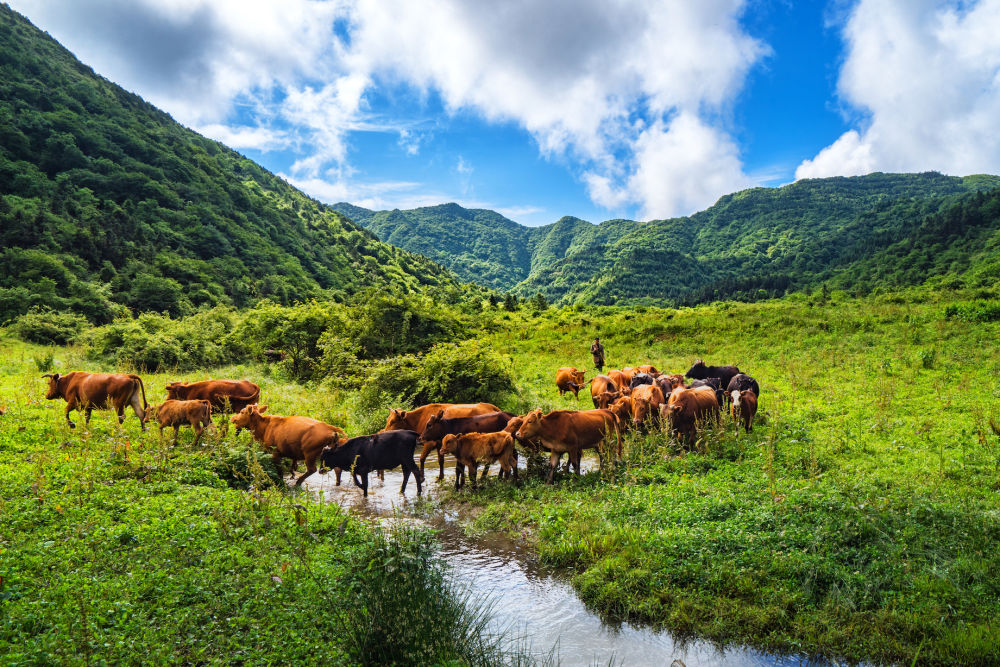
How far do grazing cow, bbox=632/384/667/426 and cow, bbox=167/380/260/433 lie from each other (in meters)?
9.91

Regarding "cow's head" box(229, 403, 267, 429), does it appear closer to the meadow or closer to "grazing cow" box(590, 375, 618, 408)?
the meadow

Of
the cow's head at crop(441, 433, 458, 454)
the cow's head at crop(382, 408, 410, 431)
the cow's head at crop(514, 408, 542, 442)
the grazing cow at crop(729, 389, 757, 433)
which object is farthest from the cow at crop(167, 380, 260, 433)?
the grazing cow at crop(729, 389, 757, 433)

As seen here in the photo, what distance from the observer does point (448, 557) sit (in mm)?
7309

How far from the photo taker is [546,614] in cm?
602

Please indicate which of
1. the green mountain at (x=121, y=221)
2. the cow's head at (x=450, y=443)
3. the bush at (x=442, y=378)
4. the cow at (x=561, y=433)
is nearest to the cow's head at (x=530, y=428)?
the cow at (x=561, y=433)

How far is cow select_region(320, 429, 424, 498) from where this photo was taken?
31.4ft

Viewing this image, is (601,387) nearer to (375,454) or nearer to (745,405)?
(745,405)

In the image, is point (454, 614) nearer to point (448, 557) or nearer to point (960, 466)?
point (448, 557)

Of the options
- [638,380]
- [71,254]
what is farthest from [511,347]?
[71,254]

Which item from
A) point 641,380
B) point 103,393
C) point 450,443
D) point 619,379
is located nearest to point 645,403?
point 641,380

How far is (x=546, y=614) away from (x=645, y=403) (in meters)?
7.01

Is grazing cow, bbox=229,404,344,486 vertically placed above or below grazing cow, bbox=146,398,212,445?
below

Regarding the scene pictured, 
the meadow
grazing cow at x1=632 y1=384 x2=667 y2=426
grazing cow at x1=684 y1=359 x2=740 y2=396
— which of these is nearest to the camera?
the meadow

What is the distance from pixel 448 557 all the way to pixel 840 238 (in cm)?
18698
